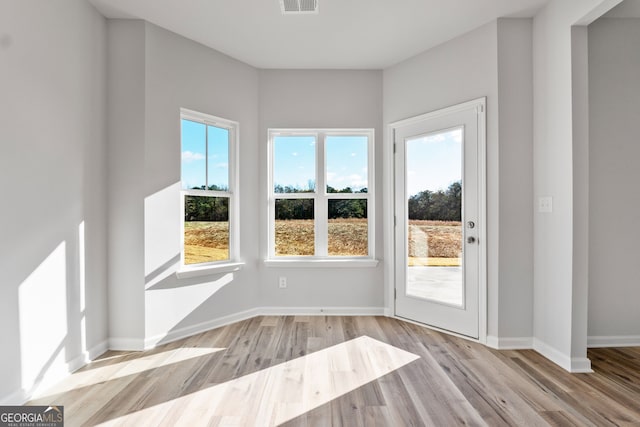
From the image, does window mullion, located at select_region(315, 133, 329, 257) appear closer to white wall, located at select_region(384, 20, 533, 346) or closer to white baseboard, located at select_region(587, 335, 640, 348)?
white wall, located at select_region(384, 20, 533, 346)

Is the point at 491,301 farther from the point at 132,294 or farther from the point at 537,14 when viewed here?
the point at 132,294

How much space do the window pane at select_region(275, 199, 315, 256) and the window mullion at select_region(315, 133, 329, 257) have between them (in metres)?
0.06

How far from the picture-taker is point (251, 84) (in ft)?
13.1

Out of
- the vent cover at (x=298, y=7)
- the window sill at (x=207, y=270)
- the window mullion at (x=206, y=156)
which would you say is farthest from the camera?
the window mullion at (x=206, y=156)

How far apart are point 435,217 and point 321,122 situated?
1.69 metres

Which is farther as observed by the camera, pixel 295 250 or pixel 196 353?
pixel 295 250

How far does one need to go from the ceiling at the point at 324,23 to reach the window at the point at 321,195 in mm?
946

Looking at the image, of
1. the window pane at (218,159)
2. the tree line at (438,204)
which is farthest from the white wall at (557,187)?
the window pane at (218,159)

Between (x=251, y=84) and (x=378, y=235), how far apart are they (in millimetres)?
2288

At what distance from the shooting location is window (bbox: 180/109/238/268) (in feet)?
11.4

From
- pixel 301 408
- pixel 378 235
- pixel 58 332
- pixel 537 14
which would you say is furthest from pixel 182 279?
pixel 537 14

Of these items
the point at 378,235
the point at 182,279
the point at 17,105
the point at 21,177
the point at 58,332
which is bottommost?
the point at 58,332

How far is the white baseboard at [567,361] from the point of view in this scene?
2.59 meters

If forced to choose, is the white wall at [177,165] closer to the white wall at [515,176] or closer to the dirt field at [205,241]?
the dirt field at [205,241]
